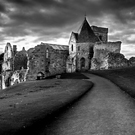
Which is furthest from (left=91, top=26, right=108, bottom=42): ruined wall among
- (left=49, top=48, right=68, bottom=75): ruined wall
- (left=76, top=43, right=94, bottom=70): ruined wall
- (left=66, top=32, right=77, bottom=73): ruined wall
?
(left=49, top=48, right=68, bottom=75): ruined wall

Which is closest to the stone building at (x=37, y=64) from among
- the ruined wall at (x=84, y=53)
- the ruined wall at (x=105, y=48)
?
the ruined wall at (x=84, y=53)

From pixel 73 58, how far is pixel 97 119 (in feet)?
128

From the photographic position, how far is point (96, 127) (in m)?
9.64

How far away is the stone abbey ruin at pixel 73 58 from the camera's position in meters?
41.8

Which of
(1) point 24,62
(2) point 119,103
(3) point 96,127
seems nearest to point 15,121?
(3) point 96,127

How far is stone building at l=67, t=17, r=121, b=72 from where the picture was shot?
4638 centimetres

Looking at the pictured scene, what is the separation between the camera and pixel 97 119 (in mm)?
10883

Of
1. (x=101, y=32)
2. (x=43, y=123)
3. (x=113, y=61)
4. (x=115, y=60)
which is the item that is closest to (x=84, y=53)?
(x=113, y=61)

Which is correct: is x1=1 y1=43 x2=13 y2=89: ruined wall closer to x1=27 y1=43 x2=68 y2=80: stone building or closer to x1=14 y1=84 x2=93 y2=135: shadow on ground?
x1=27 y1=43 x2=68 y2=80: stone building

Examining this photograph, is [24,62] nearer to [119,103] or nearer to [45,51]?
[45,51]

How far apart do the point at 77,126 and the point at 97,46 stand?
39.2m

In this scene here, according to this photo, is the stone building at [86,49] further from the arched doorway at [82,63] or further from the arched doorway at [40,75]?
the arched doorway at [40,75]

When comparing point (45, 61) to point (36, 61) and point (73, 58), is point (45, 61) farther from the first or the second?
point (73, 58)

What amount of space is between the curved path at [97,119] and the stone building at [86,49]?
32195 mm
